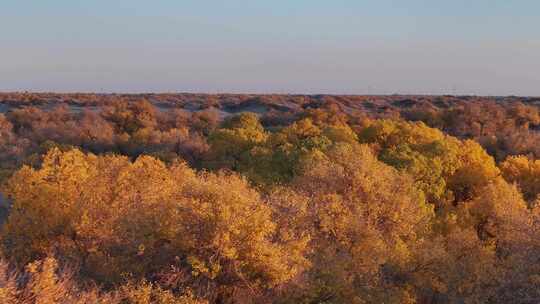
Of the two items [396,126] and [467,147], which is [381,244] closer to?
[467,147]

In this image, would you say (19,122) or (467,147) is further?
(19,122)

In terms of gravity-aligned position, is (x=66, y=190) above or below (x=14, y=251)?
above

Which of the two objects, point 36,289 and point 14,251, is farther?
point 14,251

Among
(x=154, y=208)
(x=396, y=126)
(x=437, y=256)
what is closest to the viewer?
(x=154, y=208)

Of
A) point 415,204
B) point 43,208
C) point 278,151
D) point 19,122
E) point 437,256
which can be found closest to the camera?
point 43,208

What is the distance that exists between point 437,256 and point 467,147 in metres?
21.8

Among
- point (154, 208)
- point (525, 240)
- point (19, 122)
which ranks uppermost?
point (154, 208)

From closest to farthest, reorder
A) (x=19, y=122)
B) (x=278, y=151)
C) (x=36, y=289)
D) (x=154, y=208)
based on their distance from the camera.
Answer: (x=36, y=289), (x=154, y=208), (x=278, y=151), (x=19, y=122)

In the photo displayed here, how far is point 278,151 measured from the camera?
35188 mm

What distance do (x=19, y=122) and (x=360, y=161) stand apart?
61927 mm

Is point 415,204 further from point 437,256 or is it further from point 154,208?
point 154,208

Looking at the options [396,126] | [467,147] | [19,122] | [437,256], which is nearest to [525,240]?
[437,256]

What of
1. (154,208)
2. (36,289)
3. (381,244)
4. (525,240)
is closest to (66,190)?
(154,208)

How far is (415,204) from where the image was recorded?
24.6m
